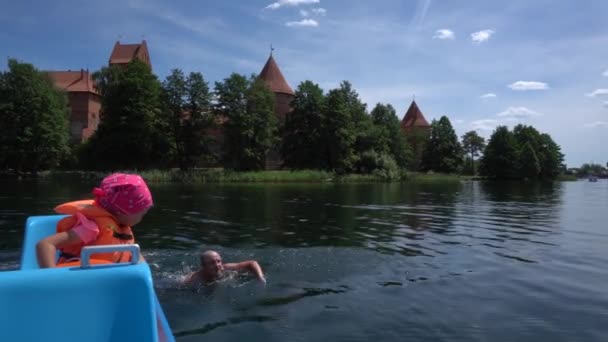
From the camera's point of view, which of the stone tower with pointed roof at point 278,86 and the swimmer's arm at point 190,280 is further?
the stone tower with pointed roof at point 278,86

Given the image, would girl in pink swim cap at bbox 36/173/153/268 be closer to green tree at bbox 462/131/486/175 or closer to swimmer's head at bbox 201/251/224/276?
swimmer's head at bbox 201/251/224/276

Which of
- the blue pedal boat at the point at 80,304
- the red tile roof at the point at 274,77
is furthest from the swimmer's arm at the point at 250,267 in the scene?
the red tile roof at the point at 274,77

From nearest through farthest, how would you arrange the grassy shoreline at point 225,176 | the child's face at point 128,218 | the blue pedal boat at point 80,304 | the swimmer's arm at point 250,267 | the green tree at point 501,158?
the blue pedal boat at point 80,304, the child's face at point 128,218, the swimmer's arm at point 250,267, the grassy shoreline at point 225,176, the green tree at point 501,158

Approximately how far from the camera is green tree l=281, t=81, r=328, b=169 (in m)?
65.3

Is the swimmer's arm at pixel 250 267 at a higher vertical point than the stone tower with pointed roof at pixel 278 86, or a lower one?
lower

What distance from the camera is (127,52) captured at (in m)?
93.4

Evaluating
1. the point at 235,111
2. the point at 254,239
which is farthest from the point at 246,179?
the point at 254,239

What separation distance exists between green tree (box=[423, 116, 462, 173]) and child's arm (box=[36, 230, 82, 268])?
87.5 metres

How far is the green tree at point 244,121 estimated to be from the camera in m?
58.8

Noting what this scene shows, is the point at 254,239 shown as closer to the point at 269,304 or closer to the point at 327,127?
the point at 269,304

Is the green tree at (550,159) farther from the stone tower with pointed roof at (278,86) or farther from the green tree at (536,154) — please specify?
the stone tower with pointed roof at (278,86)

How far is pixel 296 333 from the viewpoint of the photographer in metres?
5.06

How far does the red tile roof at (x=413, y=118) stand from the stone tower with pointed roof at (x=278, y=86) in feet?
130

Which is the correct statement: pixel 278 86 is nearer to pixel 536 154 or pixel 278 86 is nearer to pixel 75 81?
pixel 75 81
